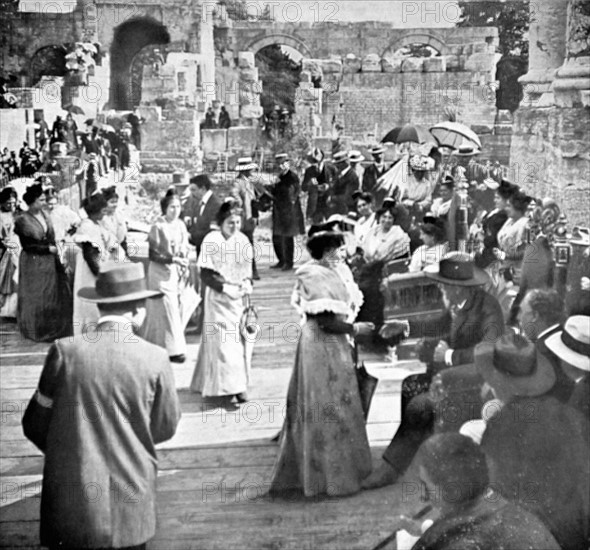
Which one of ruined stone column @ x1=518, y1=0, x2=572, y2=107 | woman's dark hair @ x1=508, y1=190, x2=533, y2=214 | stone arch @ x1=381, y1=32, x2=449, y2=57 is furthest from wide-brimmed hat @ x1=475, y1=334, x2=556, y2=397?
stone arch @ x1=381, y1=32, x2=449, y2=57

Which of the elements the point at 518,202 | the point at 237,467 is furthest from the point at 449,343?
the point at 237,467

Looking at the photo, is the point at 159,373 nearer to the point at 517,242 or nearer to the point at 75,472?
the point at 75,472

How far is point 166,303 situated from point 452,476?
6.39 feet

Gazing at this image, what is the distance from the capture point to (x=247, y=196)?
517 centimetres

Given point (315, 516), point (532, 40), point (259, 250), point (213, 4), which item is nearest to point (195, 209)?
point (259, 250)

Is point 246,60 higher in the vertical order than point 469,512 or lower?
higher

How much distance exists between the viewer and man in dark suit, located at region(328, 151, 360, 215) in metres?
5.16

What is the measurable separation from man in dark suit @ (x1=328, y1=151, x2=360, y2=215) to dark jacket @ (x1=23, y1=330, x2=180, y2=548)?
135 cm

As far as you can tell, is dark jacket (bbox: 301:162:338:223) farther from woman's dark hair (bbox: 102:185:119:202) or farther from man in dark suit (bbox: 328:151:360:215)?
woman's dark hair (bbox: 102:185:119:202)

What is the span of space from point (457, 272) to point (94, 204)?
1.95 meters

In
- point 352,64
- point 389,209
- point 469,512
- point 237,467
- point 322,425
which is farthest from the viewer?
point 352,64

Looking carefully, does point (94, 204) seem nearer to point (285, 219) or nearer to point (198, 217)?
point (198, 217)

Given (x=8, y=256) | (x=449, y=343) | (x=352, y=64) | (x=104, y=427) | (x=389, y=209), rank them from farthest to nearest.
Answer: (x=352, y=64) < (x=389, y=209) < (x=8, y=256) < (x=449, y=343) < (x=104, y=427)

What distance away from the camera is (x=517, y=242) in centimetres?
523
